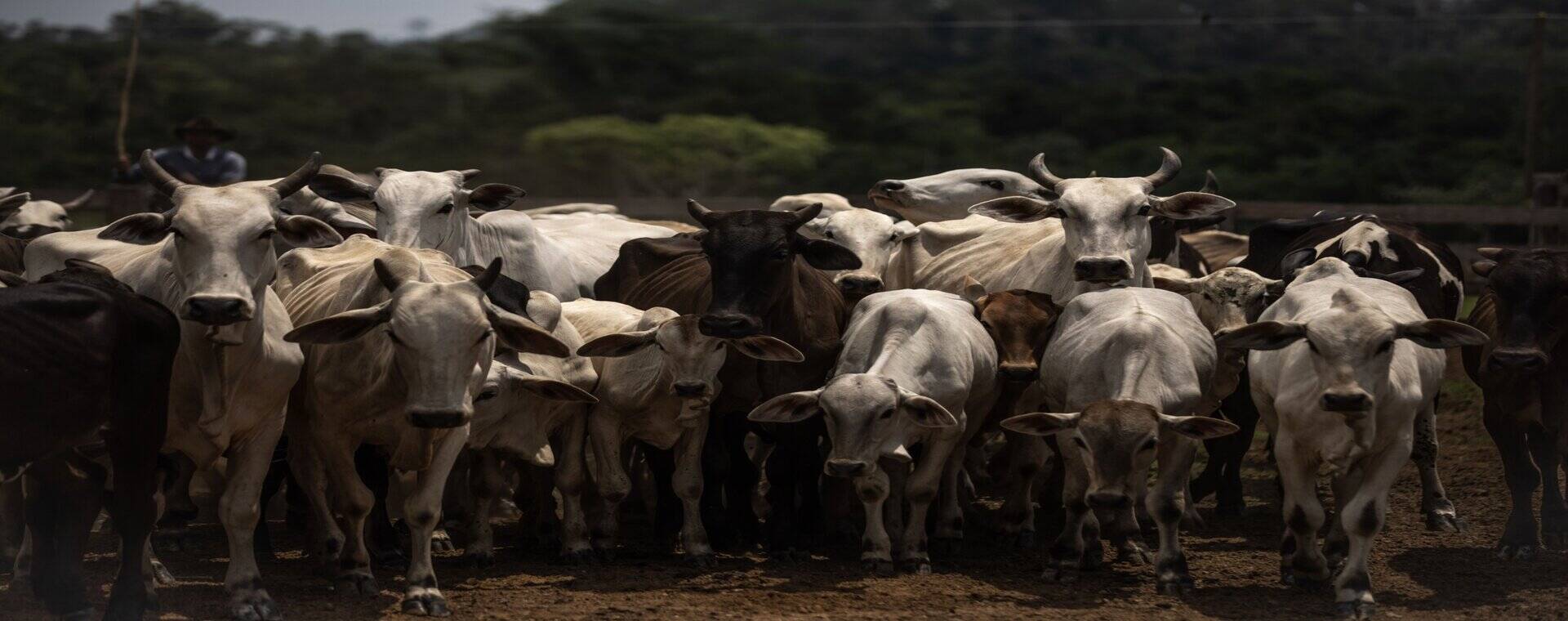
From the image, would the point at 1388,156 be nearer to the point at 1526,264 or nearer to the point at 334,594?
the point at 1526,264

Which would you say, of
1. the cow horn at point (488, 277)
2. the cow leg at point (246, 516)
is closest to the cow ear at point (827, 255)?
the cow horn at point (488, 277)

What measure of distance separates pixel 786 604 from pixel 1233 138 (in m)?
33.7

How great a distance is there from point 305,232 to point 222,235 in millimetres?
562

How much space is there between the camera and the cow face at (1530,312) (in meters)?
8.62

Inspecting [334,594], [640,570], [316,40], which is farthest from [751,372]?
[316,40]

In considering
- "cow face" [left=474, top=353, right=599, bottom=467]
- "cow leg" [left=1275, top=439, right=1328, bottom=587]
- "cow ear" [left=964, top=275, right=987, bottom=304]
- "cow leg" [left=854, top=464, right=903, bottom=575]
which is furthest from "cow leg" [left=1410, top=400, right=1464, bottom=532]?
"cow face" [left=474, top=353, right=599, bottom=467]

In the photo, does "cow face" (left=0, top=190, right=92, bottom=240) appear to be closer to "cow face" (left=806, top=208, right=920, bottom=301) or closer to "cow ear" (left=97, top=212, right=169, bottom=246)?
"cow ear" (left=97, top=212, right=169, bottom=246)

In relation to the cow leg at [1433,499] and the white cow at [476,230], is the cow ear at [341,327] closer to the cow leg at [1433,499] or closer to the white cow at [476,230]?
the white cow at [476,230]

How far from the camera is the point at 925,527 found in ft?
29.7

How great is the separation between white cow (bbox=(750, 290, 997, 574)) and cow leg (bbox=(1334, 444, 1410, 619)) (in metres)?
1.80

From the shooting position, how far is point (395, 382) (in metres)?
7.61

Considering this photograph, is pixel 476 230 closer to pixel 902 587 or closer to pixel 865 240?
pixel 865 240

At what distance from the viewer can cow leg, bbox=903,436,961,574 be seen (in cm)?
852

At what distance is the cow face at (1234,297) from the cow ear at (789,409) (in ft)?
7.94
